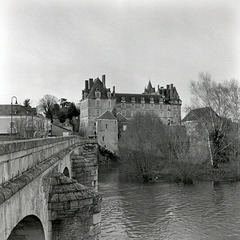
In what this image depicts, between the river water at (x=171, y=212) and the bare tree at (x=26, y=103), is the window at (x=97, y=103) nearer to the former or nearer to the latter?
the bare tree at (x=26, y=103)

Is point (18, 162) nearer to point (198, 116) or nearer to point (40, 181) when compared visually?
point (40, 181)

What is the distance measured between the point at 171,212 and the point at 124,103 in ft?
201

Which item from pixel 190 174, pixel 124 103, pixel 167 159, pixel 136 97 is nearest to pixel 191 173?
pixel 190 174

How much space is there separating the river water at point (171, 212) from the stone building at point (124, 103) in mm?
42741

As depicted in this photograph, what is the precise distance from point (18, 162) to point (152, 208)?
1735 cm

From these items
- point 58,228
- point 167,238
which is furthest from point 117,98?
point 58,228

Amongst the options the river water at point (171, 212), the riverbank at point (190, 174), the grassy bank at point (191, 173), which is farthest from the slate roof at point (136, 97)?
the river water at point (171, 212)

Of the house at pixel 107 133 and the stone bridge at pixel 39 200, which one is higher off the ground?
the house at pixel 107 133

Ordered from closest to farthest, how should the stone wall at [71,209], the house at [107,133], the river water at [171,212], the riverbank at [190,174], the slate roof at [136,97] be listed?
1. the stone wall at [71,209]
2. the river water at [171,212]
3. the riverbank at [190,174]
4. the house at [107,133]
5. the slate roof at [136,97]

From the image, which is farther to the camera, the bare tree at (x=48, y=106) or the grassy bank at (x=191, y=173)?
the bare tree at (x=48, y=106)

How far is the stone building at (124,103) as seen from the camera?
74.1 m

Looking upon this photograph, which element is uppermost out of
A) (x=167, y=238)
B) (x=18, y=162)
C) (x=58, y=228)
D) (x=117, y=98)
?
(x=117, y=98)

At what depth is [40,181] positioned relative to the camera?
263 inches

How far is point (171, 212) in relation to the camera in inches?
795
